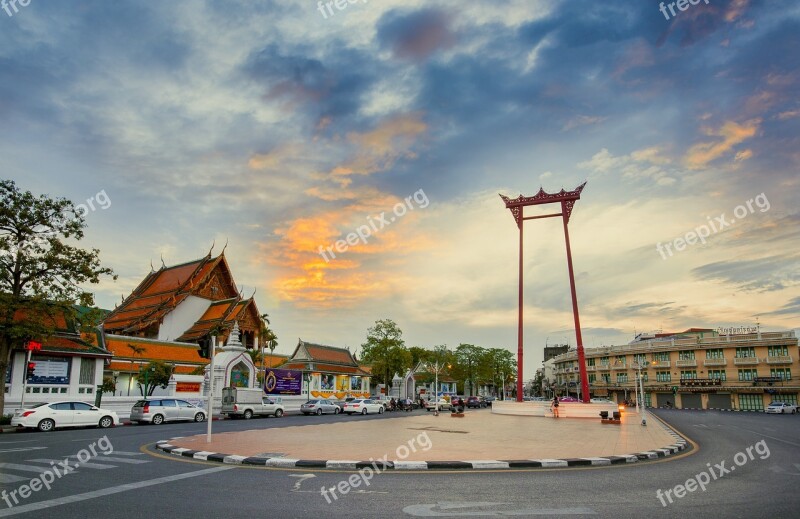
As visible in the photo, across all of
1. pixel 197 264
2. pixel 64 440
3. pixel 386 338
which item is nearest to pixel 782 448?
pixel 64 440

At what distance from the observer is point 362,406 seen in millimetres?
44219

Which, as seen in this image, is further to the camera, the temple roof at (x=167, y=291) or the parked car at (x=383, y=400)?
the temple roof at (x=167, y=291)

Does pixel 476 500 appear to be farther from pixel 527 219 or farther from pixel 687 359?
pixel 687 359

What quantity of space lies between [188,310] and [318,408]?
22897 mm

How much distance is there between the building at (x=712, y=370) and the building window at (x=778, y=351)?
110 millimetres

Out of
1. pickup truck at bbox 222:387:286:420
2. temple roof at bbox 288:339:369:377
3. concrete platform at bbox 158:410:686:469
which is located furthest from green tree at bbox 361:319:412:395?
concrete platform at bbox 158:410:686:469

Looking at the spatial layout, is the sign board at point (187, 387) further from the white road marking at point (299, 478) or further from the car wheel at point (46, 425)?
the white road marking at point (299, 478)

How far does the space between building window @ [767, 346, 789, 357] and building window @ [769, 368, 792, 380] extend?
1.99m

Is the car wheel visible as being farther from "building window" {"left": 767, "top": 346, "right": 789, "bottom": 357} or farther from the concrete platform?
"building window" {"left": 767, "top": 346, "right": 789, "bottom": 357}

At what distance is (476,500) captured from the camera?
8.04 metres

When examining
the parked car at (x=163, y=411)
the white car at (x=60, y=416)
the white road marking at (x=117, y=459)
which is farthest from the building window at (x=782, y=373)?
the white road marking at (x=117, y=459)

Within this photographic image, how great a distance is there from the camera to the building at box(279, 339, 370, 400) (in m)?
56.2

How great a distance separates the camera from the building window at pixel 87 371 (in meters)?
32.3

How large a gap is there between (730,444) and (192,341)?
4899 centimetres
